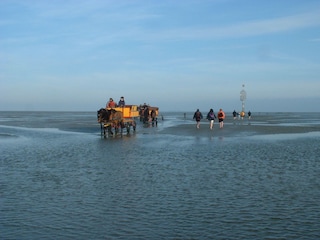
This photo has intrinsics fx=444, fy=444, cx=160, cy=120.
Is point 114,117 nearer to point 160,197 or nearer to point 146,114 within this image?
point 146,114

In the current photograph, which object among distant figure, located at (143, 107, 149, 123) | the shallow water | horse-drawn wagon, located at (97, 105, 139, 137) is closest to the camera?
the shallow water

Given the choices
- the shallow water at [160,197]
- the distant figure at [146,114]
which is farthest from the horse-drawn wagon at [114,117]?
the distant figure at [146,114]

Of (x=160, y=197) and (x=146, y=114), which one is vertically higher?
(x=146, y=114)

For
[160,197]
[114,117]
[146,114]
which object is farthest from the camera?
[146,114]

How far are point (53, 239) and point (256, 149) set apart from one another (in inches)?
683

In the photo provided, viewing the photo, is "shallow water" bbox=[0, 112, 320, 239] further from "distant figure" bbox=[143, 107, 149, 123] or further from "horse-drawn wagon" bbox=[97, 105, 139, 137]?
"distant figure" bbox=[143, 107, 149, 123]

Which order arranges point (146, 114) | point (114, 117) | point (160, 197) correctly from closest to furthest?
point (160, 197), point (114, 117), point (146, 114)

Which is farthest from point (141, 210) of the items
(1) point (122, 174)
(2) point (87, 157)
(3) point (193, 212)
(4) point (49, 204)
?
(2) point (87, 157)

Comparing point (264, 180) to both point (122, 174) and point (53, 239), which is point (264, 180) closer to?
point (122, 174)

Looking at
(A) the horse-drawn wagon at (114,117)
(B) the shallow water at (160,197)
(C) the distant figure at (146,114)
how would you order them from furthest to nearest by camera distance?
(C) the distant figure at (146,114)
(A) the horse-drawn wagon at (114,117)
(B) the shallow water at (160,197)

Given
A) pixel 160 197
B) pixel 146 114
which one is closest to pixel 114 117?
pixel 146 114

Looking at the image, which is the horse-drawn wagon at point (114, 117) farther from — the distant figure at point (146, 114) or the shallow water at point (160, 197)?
the distant figure at point (146, 114)

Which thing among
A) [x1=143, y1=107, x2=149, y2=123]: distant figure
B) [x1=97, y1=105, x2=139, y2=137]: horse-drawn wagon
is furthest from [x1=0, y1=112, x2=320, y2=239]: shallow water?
[x1=143, y1=107, x2=149, y2=123]: distant figure

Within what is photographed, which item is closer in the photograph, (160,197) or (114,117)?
(160,197)
